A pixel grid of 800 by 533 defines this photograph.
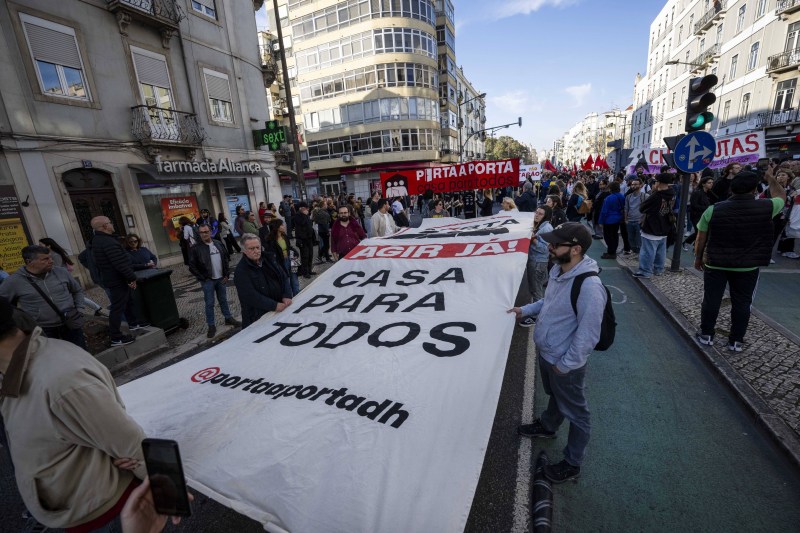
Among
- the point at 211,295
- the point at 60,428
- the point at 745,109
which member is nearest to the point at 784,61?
the point at 745,109

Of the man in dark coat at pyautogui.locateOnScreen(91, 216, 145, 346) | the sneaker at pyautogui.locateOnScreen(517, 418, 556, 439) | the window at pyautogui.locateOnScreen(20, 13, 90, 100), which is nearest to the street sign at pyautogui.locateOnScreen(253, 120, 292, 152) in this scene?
the window at pyautogui.locateOnScreen(20, 13, 90, 100)

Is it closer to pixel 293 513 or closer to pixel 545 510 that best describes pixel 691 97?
pixel 545 510

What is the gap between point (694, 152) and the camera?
6270 mm

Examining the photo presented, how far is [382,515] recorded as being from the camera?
5.64 feet

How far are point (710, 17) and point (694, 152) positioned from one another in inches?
1405

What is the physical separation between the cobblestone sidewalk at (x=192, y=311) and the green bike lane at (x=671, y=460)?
5751 millimetres

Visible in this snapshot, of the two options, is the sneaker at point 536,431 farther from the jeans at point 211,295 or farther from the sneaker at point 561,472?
the jeans at point 211,295

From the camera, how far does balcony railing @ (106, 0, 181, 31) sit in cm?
1109

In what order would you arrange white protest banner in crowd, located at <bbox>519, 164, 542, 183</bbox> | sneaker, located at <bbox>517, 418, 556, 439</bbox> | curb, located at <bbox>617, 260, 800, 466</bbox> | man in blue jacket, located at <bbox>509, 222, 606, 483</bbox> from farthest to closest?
1. white protest banner in crowd, located at <bbox>519, 164, 542, 183</bbox>
2. sneaker, located at <bbox>517, 418, 556, 439</bbox>
3. curb, located at <bbox>617, 260, 800, 466</bbox>
4. man in blue jacket, located at <bbox>509, 222, 606, 483</bbox>

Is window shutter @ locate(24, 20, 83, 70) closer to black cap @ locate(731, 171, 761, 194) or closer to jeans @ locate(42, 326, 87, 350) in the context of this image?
jeans @ locate(42, 326, 87, 350)

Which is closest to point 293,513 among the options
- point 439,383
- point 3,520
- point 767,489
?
point 439,383

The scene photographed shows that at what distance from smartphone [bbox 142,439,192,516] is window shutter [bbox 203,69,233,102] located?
1654 centimetres

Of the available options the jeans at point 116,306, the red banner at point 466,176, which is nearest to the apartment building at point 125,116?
the jeans at point 116,306

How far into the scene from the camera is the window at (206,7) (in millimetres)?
13766
